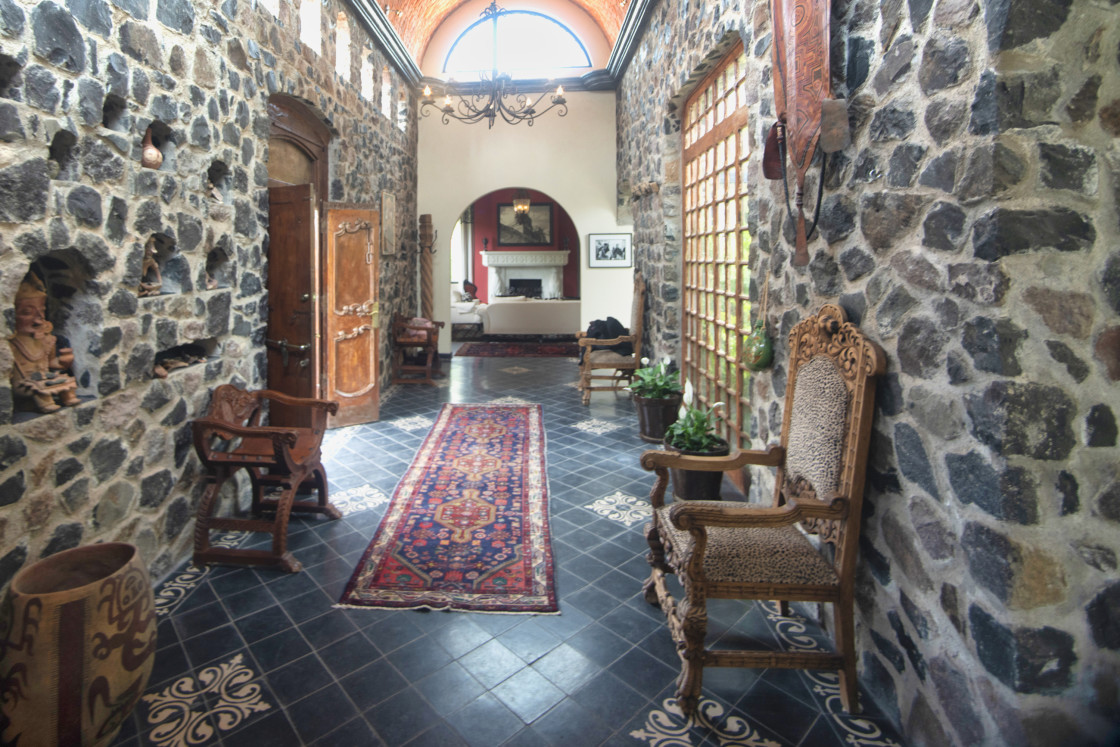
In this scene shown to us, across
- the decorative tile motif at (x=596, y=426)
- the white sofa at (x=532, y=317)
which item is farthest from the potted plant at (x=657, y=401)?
the white sofa at (x=532, y=317)

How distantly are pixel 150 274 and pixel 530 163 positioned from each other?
668cm

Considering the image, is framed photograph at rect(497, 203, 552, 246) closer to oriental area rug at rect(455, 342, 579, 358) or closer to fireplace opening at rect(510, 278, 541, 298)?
fireplace opening at rect(510, 278, 541, 298)

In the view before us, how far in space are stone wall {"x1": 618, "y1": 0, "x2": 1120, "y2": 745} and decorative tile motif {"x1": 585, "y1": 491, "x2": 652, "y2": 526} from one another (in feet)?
Result: 5.54

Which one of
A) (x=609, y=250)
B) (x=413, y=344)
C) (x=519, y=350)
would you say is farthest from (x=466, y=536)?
(x=519, y=350)

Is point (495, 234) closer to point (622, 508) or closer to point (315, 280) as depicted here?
point (315, 280)

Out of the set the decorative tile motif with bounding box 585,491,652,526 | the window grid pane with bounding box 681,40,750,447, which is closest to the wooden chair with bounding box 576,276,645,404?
the window grid pane with bounding box 681,40,750,447

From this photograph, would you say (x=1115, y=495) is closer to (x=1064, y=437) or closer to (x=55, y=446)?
(x=1064, y=437)

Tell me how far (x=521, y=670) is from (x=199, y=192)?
8.44ft

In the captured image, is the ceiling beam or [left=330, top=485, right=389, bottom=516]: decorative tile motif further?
the ceiling beam

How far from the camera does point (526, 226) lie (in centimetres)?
1452

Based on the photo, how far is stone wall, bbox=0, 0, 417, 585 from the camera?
79.8 inches

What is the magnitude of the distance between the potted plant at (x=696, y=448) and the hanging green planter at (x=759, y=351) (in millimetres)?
505

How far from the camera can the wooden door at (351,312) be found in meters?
4.91

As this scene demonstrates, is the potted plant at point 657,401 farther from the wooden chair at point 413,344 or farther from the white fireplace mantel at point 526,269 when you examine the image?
the white fireplace mantel at point 526,269
